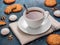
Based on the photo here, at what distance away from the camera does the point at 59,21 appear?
1.87 ft

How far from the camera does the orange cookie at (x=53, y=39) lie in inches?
19.1

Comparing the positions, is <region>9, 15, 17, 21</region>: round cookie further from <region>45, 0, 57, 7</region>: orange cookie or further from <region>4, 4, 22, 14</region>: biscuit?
<region>45, 0, 57, 7</region>: orange cookie

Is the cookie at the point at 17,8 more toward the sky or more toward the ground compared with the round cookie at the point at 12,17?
more toward the sky

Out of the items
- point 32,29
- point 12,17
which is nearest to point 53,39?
point 32,29

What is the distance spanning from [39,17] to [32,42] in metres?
0.09

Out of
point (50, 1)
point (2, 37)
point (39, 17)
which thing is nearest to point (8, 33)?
point (2, 37)

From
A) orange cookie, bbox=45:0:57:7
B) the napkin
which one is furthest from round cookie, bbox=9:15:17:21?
orange cookie, bbox=45:0:57:7

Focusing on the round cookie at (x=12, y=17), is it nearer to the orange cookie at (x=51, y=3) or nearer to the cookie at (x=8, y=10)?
the cookie at (x=8, y=10)

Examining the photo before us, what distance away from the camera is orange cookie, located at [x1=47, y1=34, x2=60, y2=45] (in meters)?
0.49

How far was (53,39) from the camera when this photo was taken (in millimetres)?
496

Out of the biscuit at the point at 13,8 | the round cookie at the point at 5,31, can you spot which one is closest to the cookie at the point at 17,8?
the biscuit at the point at 13,8

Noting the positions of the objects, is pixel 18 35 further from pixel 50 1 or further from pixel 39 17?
pixel 50 1

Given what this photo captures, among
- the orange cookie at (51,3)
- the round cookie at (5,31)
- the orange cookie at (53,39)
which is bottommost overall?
the orange cookie at (53,39)

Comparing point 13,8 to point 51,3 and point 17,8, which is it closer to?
point 17,8
